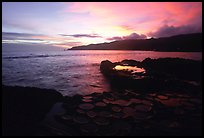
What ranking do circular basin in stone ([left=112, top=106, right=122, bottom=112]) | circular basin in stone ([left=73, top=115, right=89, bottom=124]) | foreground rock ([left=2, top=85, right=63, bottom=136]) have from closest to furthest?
foreground rock ([left=2, top=85, right=63, bottom=136]), circular basin in stone ([left=73, top=115, right=89, bottom=124]), circular basin in stone ([left=112, top=106, right=122, bottom=112])

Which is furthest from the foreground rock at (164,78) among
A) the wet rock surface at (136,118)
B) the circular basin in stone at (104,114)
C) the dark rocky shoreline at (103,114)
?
the circular basin in stone at (104,114)

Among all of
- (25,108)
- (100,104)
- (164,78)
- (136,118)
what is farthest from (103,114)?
(164,78)

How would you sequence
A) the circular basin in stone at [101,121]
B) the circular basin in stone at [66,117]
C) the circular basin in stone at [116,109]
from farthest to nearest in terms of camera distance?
the circular basin in stone at [116,109] → the circular basin in stone at [66,117] → the circular basin in stone at [101,121]

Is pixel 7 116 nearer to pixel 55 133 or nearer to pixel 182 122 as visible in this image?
pixel 55 133

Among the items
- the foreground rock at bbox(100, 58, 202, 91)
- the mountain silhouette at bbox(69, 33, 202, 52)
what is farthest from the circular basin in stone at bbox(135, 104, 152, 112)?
the mountain silhouette at bbox(69, 33, 202, 52)

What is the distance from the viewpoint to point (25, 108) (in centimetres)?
1041

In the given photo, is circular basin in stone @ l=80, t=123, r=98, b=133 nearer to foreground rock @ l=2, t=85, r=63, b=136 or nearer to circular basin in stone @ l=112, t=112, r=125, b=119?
circular basin in stone @ l=112, t=112, r=125, b=119

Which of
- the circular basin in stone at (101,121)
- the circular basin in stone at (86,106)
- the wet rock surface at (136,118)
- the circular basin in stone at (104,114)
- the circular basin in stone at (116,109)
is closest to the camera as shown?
the wet rock surface at (136,118)

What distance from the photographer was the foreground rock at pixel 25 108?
8.33 m

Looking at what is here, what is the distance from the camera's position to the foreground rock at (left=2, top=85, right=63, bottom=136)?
27.3 feet

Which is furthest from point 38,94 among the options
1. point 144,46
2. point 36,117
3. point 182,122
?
point 144,46

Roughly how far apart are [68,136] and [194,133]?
19.6 feet

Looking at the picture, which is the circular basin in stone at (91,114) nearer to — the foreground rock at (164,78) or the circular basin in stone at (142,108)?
the circular basin in stone at (142,108)

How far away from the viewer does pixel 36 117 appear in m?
9.75
